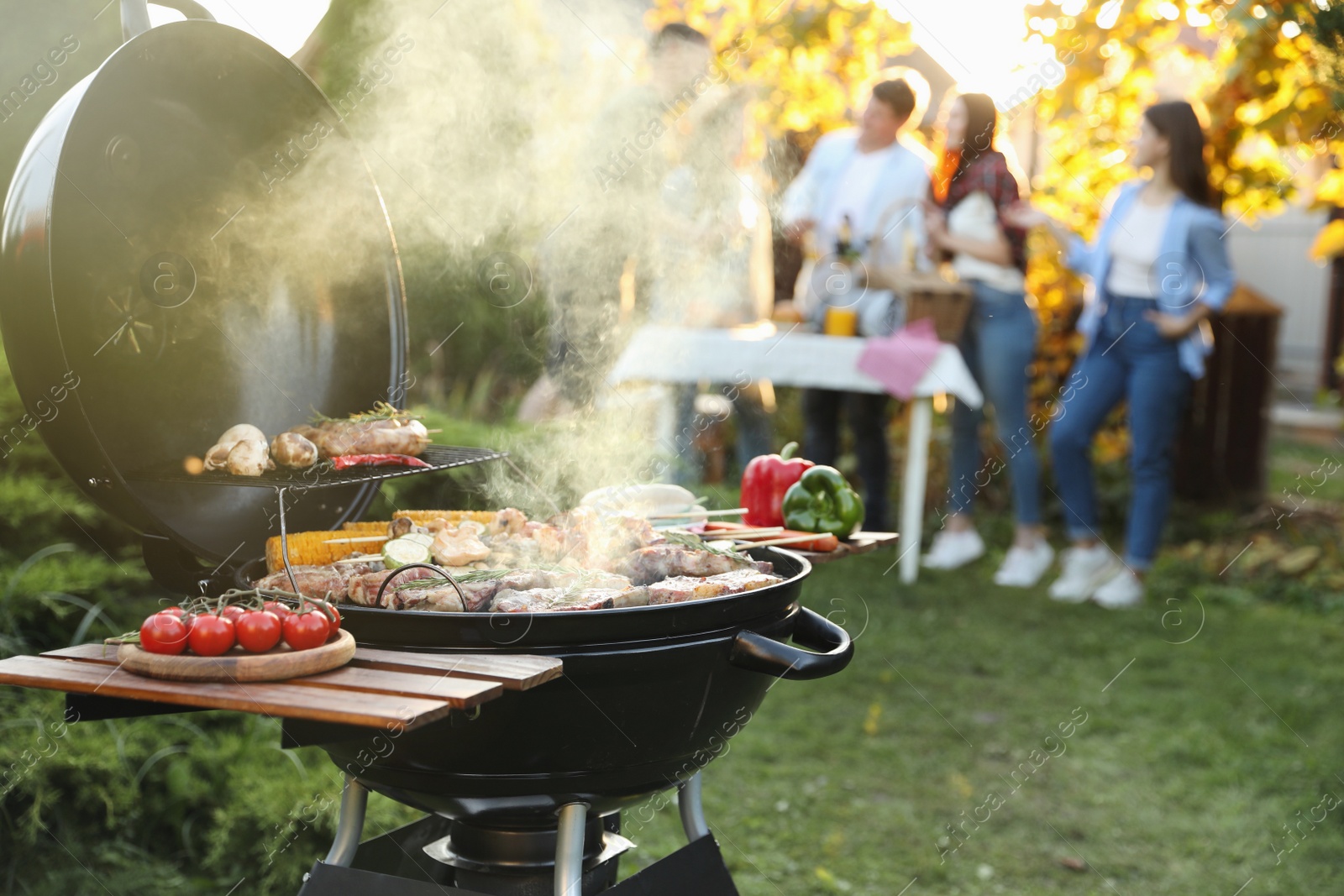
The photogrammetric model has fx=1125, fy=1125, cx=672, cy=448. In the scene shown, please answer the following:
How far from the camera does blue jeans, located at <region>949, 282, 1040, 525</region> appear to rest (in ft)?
19.9

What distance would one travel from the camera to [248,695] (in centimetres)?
145

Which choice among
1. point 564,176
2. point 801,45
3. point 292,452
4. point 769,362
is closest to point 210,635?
point 292,452

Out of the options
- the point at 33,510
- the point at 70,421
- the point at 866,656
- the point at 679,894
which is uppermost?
the point at 70,421

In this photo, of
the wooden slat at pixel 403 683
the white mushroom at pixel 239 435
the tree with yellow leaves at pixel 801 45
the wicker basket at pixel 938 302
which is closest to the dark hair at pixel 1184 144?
the wicker basket at pixel 938 302

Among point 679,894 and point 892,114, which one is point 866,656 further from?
point 679,894

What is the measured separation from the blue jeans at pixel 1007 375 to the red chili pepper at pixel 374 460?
447 cm

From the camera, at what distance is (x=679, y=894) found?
2045mm

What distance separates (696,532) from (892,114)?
3962 millimetres

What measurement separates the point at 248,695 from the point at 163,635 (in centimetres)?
18

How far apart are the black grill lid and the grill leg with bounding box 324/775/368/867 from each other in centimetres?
49

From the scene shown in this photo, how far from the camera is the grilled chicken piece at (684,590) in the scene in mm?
1881

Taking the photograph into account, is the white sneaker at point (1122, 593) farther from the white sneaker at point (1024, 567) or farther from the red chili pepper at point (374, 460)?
the red chili pepper at point (374, 460)

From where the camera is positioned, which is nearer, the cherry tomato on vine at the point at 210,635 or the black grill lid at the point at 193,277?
the cherry tomato on vine at the point at 210,635

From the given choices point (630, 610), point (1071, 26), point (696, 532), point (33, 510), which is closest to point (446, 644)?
point (630, 610)
